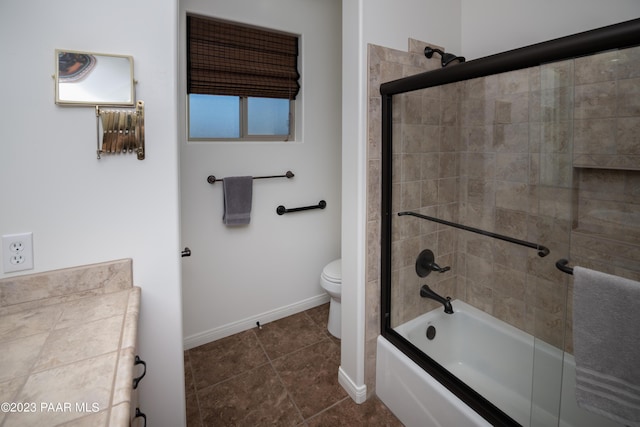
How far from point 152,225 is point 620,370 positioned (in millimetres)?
1575

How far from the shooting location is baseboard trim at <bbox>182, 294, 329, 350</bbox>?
7.29 feet

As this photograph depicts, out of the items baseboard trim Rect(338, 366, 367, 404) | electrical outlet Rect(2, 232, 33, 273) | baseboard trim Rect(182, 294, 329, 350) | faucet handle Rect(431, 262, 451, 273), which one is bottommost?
baseboard trim Rect(338, 366, 367, 404)

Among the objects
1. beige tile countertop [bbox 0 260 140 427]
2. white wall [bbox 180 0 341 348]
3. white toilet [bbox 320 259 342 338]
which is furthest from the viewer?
white toilet [bbox 320 259 342 338]

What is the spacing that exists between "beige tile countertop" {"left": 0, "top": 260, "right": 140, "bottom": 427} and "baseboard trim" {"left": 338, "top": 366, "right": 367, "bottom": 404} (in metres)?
1.28

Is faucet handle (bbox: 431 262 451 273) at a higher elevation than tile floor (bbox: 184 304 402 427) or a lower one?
higher

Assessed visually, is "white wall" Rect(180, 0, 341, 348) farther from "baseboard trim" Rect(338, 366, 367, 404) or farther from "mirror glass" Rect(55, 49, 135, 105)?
"mirror glass" Rect(55, 49, 135, 105)

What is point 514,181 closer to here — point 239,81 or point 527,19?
point 527,19

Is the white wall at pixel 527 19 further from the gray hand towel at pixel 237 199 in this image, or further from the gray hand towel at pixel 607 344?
the gray hand towel at pixel 237 199

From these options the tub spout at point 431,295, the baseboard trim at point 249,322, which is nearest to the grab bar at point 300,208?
the baseboard trim at point 249,322

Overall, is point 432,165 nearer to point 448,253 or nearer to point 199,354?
point 448,253

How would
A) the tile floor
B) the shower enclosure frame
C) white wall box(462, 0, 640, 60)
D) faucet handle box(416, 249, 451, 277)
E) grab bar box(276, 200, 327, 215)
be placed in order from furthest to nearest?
1. grab bar box(276, 200, 327, 215)
2. faucet handle box(416, 249, 451, 277)
3. the tile floor
4. white wall box(462, 0, 640, 60)
5. the shower enclosure frame

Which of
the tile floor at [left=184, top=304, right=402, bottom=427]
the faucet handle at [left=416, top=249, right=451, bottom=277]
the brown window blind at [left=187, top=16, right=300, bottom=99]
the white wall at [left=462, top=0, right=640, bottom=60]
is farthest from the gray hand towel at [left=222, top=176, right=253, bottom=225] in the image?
the white wall at [left=462, top=0, right=640, bottom=60]

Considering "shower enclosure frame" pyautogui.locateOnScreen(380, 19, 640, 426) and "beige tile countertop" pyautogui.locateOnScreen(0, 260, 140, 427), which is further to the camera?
"shower enclosure frame" pyautogui.locateOnScreen(380, 19, 640, 426)

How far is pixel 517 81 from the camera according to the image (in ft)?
5.69
